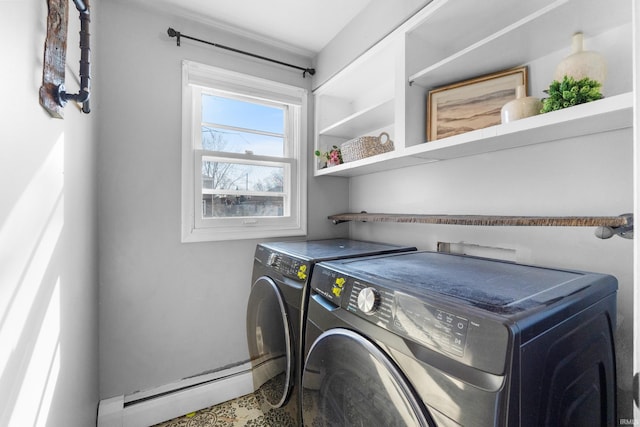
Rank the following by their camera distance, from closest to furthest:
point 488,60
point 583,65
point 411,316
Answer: point 411,316
point 583,65
point 488,60

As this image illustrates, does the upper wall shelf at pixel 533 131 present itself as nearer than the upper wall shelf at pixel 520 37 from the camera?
Yes

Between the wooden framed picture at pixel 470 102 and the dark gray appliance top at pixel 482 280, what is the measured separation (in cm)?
62

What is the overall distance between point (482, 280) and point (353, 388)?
20.7 inches

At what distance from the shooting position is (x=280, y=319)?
131cm

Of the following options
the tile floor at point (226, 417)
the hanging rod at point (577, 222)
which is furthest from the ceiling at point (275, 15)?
the tile floor at point (226, 417)

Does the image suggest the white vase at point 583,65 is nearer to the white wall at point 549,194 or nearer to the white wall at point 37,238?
the white wall at point 549,194

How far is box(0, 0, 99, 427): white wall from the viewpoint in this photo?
624 mm

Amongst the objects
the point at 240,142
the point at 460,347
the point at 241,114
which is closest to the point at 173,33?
the point at 241,114

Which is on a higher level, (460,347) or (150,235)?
(150,235)

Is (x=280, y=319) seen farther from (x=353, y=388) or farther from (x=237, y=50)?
(x=237, y=50)

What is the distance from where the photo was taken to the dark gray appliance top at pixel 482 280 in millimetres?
720

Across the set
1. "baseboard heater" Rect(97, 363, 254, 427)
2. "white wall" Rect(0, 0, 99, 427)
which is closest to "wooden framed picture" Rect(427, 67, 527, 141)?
"white wall" Rect(0, 0, 99, 427)

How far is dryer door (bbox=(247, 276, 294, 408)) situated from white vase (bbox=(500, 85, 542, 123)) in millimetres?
1173

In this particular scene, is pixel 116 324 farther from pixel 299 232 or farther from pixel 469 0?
pixel 469 0
